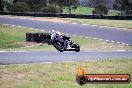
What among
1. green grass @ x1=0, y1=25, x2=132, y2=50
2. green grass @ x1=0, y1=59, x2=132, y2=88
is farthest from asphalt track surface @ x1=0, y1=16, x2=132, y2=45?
green grass @ x1=0, y1=59, x2=132, y2=88

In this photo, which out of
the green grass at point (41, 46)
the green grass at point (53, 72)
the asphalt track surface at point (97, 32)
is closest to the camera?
the green grass at point (53, 72)

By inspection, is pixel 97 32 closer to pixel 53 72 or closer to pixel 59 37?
pixel 53 72

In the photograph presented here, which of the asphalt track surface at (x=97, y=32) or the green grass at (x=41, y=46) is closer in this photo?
the green grass at (x=41, y=46)

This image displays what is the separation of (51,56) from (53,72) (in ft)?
12.7

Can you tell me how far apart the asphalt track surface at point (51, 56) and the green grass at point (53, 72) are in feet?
3.43

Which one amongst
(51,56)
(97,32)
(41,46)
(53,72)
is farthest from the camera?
(97,32)

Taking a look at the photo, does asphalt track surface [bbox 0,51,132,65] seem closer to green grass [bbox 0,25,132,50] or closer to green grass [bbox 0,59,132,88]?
green grass [bbox 0,59,132,88]

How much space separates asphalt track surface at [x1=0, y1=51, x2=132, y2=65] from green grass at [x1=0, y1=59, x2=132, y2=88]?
1045 mm

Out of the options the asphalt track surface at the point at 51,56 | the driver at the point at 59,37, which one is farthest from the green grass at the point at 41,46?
the driver at the point at 59,37

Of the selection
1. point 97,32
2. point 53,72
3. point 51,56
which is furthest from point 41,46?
point 97,32

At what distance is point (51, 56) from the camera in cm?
1797

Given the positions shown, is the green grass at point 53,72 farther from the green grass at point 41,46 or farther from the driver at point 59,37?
the green grass at point 41,46

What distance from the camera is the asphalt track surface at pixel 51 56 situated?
16.6 metres

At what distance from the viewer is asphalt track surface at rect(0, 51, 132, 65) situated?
54.4ft
